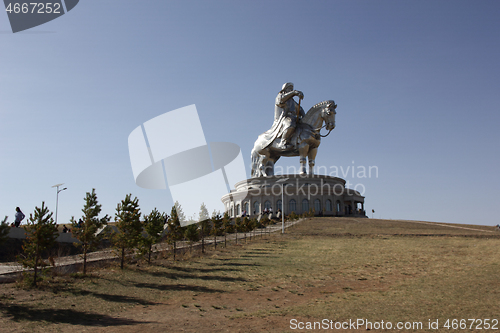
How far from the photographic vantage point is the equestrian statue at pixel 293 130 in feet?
163

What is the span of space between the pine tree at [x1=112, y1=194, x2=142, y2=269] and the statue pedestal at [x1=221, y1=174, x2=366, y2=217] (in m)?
34.0

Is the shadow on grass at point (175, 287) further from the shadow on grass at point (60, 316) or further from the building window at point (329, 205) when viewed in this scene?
the building window at point (329, 205)

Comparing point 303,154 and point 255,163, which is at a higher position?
point 303,154

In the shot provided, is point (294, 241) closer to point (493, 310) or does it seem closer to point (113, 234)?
point (113, 234)

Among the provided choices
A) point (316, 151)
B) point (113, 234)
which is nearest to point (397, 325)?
point (113, 234)

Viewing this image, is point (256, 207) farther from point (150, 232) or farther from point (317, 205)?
point (150, 232)

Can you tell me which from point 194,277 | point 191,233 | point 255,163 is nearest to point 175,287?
point 194,277

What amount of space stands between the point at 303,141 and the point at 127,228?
3689cm

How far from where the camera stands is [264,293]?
1114 centimetres

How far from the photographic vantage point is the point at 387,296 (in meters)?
9.92

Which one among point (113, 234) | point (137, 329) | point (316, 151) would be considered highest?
point (316, 151)

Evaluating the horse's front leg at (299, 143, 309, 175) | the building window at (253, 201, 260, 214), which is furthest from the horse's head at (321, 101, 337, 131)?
the building window at (253, 201, 260, 214)

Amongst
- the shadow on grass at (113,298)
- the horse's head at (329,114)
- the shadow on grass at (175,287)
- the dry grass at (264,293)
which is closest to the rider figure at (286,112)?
the horse's head at (329,114)

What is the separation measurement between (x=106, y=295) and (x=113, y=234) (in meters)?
4.96
